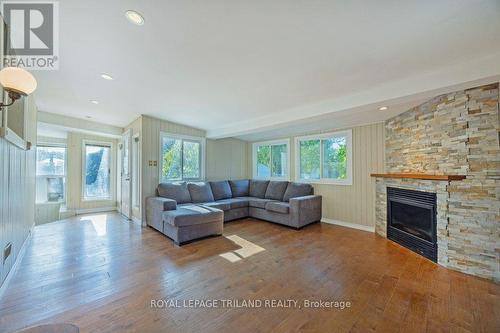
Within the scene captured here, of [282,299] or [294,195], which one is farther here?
[294,195]

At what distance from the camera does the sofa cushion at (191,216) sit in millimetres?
3273

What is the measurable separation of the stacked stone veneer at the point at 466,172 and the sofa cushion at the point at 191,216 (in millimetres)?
3246

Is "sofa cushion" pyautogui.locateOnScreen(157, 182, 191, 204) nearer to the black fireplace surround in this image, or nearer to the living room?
the living room

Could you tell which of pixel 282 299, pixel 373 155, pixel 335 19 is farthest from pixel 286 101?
pixel 282 299

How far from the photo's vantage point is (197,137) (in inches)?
217

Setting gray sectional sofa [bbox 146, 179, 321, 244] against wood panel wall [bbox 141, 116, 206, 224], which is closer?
gray sectional sofa [bbox 146, 179, 321, 244]

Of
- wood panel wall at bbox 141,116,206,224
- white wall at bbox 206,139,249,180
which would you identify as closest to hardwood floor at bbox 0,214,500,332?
wood panel wall at bbox 141,116,206,224

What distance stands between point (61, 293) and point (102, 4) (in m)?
2.60

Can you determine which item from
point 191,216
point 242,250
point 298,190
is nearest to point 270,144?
point 298,190

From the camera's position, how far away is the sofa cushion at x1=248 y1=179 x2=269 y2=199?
18.6ft

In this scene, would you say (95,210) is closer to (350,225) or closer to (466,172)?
(350,225)

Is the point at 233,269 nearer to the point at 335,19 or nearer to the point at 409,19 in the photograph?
the point at 335,19

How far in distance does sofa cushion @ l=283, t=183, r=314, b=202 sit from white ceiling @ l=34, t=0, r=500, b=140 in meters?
1.93

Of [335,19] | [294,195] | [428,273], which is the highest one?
[335,19]
